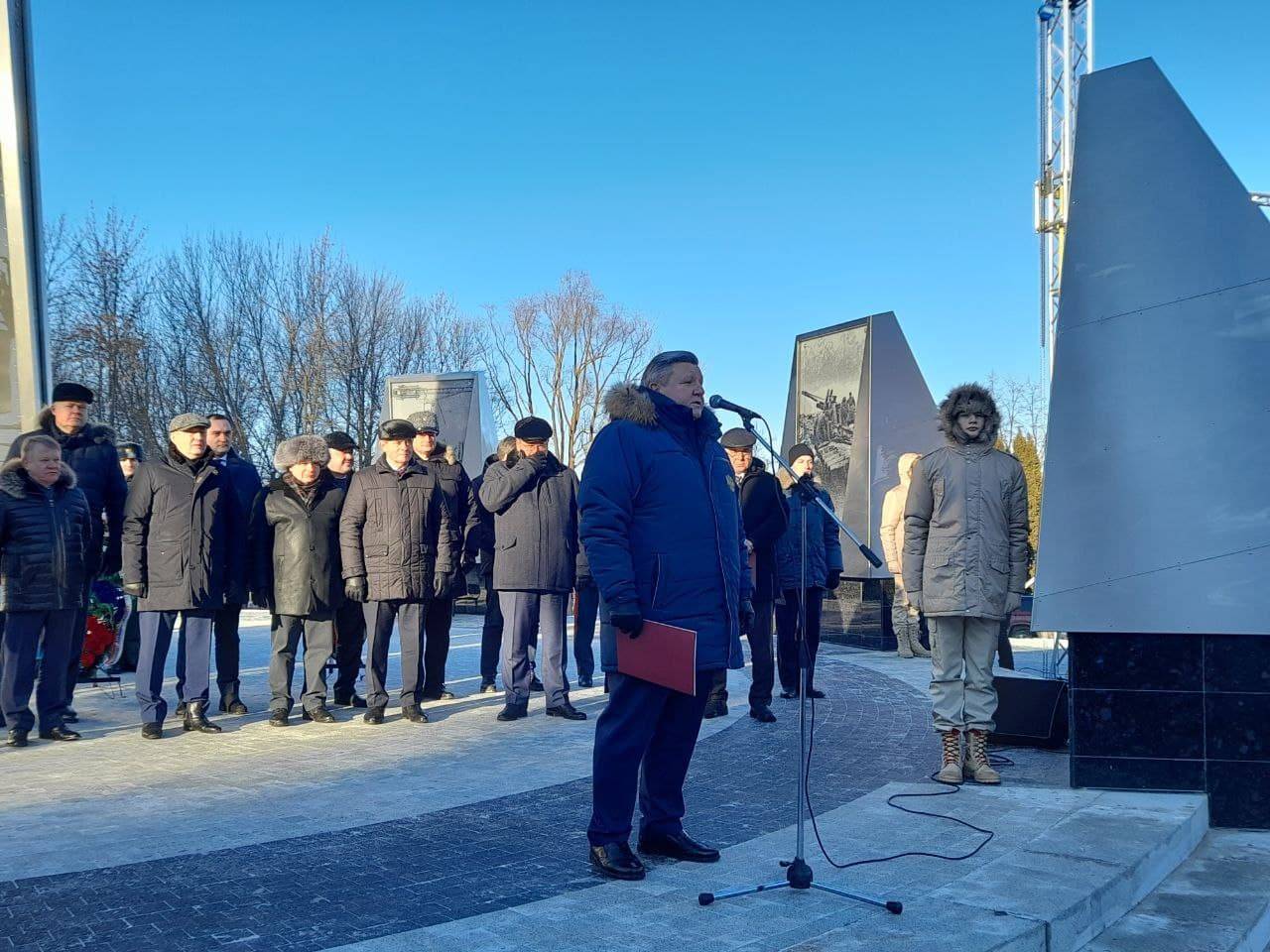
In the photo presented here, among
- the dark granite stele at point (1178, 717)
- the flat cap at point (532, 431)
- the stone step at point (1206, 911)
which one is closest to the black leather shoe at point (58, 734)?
the flat cap at point (532, 431)

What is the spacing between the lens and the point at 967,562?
19.7ft

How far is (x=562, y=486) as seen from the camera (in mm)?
8555

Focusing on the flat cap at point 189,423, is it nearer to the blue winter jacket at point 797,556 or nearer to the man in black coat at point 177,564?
the man in black coat at point 177,564

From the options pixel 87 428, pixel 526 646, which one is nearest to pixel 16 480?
pixel 87 428

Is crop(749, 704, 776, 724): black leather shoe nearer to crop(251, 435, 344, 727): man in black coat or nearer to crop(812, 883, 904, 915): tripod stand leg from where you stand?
crop(251, 435, 344, 727): man in black coat

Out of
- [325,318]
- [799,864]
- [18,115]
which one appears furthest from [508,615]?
[325,318]

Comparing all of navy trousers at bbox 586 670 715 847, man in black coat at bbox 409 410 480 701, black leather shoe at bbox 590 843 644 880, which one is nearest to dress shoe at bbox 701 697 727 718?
man in black coat at bbox 409 410 480 701

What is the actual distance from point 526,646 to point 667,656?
4.17 meters

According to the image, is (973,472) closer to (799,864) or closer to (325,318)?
(799,864)

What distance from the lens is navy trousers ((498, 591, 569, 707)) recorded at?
830cm

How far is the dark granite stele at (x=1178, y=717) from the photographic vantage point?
18.2ft

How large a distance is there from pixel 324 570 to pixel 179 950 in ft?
16.2

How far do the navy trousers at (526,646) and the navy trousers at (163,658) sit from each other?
217 cm

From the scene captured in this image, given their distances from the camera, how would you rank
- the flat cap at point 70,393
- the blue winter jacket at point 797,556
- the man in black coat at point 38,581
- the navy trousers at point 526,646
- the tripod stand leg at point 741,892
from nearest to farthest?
the tripod stand leg at point 741,892 → the man in black coat at point 38,581 → the navy trousers at point 526,646 → the flat cap at point 70,393 → the blue winter jacket at point 797,556
